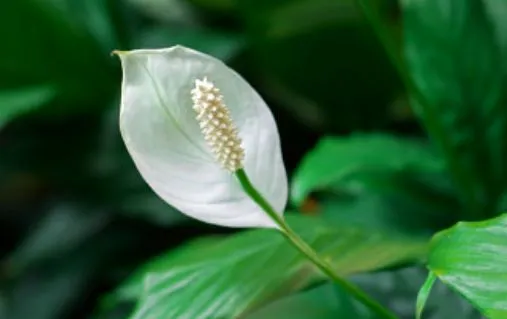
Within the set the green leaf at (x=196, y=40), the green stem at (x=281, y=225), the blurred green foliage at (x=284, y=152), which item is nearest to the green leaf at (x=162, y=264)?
the blurred green foliage at (x=284, y=152)

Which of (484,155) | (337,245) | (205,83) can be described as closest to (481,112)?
(484,155)

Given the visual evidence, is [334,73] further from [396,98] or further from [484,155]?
[484,155]

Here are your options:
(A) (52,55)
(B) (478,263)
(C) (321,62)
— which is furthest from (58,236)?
(B) (478,263)

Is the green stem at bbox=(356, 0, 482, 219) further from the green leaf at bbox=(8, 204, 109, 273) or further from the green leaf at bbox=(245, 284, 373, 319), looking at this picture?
the green leaf at bbox=(8, 204, 109, 273)

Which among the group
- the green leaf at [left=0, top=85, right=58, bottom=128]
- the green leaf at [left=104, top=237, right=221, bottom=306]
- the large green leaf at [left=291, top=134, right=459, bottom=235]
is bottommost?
the large green leaf at [left=291, top=134, right=459, bottom=235]

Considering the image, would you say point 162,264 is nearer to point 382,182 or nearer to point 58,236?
point 382,182

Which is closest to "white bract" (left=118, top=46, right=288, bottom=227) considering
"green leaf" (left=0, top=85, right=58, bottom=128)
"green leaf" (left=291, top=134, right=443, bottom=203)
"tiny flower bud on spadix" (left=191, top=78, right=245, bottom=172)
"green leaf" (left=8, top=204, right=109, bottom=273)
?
"tiny flower bud on spadix" (left=191, top=78, right=245, bottom=172)

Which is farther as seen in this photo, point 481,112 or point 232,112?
point 481,112
